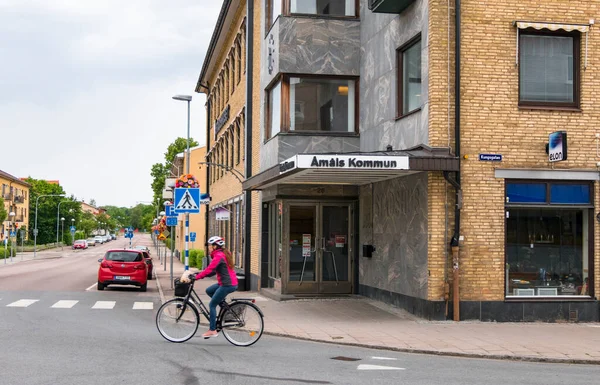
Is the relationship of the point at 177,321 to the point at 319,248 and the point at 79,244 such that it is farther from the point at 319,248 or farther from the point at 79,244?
the point at 79,244

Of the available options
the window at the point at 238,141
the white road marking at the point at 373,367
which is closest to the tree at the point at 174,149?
the window at the point at 238,141

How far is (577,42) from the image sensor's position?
643 inches

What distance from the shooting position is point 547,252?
16.2m

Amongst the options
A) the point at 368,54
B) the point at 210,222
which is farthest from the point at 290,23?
the point at 210,222

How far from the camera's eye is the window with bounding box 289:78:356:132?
2052cm

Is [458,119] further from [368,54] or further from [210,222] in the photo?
[210,222]

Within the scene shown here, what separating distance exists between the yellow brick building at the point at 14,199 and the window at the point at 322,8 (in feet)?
270

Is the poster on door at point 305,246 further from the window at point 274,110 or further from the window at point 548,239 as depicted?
the window at point 548,239

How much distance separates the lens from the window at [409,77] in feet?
54.8

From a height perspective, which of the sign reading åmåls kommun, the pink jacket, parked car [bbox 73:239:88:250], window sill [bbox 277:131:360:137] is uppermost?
window sill [bbox 277:131:360:137]

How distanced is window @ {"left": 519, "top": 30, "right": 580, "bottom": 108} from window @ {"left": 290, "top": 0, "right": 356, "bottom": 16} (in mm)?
5918

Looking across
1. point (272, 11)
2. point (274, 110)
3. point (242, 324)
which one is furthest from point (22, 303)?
point (272, 11)

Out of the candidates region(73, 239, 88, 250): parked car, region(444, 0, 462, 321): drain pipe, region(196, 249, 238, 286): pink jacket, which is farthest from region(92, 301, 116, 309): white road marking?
region(73, 239, 88, 250): parked car

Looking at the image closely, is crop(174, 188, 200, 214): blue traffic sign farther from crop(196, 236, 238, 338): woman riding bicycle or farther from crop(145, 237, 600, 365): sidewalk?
crop(196, 236, 238, 338): woman riding bicycle
